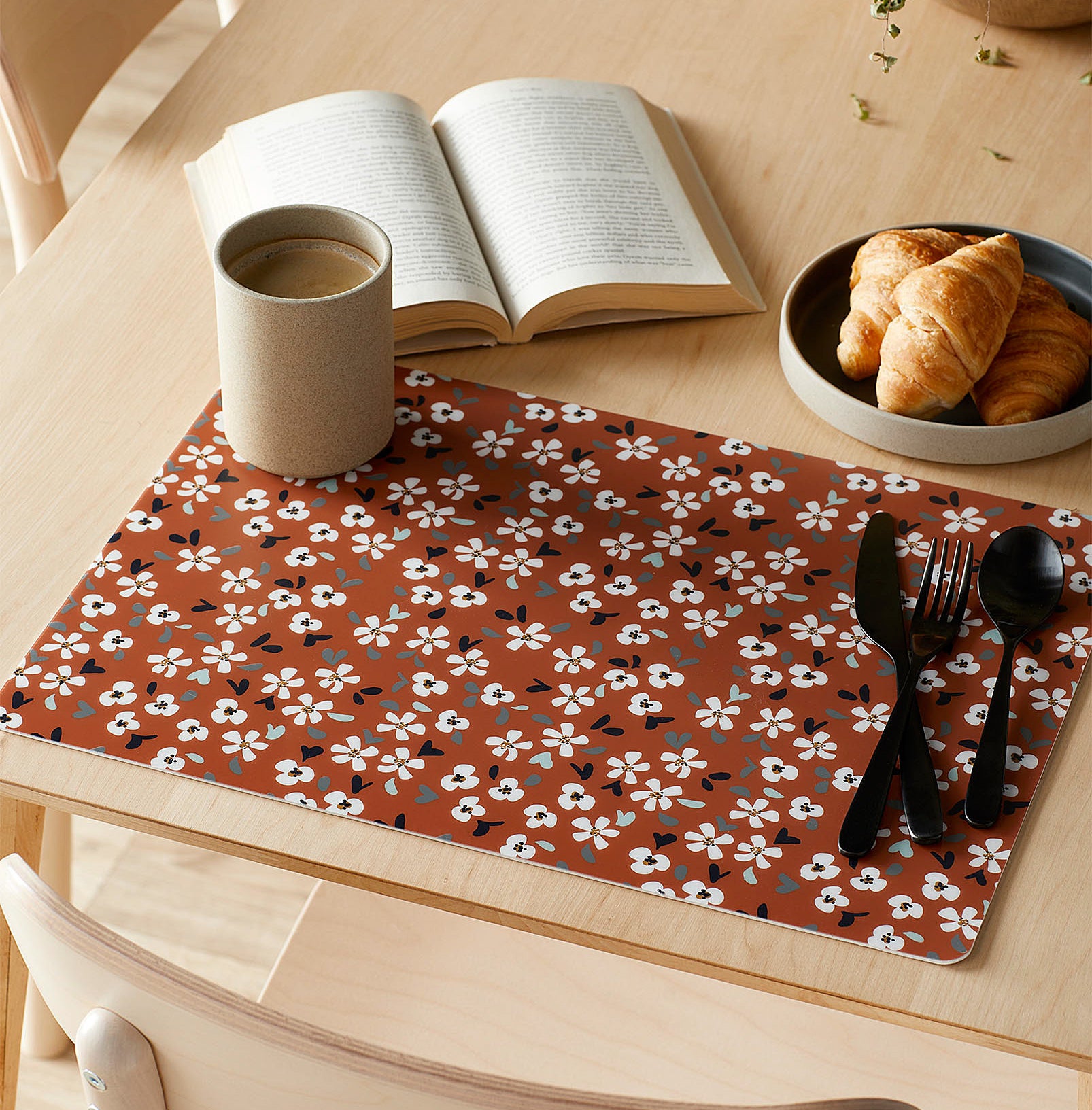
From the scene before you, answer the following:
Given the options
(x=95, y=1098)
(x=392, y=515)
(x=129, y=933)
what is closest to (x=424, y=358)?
(x=392, y=515)

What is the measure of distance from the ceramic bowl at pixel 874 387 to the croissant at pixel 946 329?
0.02 m

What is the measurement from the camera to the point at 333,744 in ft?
2.37

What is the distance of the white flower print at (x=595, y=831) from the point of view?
2.25 ft

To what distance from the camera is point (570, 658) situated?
775mm

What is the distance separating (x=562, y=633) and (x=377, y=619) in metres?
0.11

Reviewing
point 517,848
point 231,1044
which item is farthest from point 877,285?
point 231,1044

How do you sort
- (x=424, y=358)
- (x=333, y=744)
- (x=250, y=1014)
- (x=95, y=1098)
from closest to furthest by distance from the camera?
(x=250, y=1014)
(x=95, y=1098)
(x=333, y=744)
(x=424, y=358)

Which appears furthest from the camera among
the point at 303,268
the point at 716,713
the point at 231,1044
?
the point at 303,268

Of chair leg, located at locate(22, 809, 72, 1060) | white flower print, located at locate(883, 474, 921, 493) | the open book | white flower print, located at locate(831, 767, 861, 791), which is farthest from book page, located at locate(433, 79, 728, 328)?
chair leg, located at locate(22, 809, 72, 1060)

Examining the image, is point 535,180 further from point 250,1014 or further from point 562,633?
point 250,1014

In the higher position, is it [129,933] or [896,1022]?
[896,1022]

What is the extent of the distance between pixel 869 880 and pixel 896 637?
17cm

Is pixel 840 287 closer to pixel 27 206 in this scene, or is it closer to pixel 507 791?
pixel 507 791

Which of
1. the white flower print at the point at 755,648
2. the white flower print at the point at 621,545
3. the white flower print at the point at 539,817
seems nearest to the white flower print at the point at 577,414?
the white flower print at the point at 621,545
